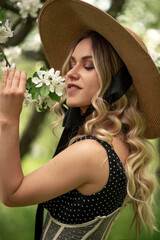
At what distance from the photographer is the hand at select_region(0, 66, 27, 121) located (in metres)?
1.89

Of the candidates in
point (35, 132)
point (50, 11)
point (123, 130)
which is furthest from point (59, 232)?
point (35, 132)

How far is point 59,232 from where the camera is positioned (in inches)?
86.4

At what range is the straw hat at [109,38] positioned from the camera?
6.99ft

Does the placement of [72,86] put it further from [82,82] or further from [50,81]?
[50,81]

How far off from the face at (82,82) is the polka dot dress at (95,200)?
0.25 meters

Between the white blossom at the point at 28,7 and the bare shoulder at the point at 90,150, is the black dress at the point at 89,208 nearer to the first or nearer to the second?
the bare shoulder at the point at 90,150

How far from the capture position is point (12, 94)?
189 cm

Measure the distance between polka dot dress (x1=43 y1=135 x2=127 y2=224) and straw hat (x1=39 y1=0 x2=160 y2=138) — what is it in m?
0.45

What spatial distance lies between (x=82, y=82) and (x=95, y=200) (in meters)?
0.69

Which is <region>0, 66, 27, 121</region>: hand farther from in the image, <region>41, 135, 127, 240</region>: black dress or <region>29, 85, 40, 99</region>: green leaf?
<region>41, 135, 127, 240</region>: black dress

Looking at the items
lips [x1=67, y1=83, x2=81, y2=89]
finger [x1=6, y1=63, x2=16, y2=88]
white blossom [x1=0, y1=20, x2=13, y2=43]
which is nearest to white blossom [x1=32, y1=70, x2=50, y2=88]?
finger [x1=6, y1=63, x2=16, y2=88]

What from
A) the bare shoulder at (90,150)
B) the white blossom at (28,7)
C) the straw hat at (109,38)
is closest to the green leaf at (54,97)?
the bare shoulder at (90,150)

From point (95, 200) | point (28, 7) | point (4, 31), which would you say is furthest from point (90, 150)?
point (28, 7)

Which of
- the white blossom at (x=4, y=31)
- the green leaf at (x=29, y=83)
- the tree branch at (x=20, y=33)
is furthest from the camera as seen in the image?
the tree branch at (x=20, y=33)
